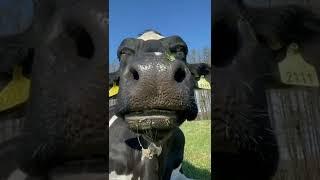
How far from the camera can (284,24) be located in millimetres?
2525

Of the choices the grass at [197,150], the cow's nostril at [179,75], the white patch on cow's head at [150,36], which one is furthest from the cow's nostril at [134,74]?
the grass at [197,150]

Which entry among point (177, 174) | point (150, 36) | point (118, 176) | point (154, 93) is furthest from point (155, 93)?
point (177, 174)

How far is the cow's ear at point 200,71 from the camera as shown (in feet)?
6.41

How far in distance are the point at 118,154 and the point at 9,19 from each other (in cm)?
80

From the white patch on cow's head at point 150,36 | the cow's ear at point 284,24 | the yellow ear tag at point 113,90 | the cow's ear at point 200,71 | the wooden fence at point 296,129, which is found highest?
the cow's ear at point 284,24

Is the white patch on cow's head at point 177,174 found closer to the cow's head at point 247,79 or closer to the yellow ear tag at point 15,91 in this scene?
the cow's head at point 247,79

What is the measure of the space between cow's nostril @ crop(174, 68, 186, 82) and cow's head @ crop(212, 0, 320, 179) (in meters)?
0.91

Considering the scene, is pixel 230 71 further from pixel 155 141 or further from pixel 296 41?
pixel 155 141

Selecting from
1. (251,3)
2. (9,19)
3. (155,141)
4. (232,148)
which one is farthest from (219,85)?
(9,19)

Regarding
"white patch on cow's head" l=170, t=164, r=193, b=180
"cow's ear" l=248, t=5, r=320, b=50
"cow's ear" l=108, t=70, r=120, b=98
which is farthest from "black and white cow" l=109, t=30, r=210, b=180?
"cow's ear" l=248, t=5, r=320, b=50

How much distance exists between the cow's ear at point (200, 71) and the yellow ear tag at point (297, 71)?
55 cm

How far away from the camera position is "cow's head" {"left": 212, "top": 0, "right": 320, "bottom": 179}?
7.85 ft

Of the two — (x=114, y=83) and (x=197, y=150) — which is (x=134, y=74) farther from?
(x=197, y=150)

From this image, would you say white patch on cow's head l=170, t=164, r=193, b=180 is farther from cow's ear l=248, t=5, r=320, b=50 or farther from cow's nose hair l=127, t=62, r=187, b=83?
cow's nose hair l=127, t=62, r=187, b=83
